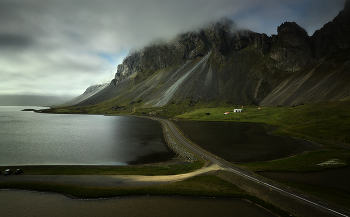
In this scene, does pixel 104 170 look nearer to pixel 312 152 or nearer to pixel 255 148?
pixel 255 148

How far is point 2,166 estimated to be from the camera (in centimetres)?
4431

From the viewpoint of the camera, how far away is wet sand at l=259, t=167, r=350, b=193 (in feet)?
109

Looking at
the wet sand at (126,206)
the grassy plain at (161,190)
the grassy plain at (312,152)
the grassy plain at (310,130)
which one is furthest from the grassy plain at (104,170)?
the grassy plain at (310,130)

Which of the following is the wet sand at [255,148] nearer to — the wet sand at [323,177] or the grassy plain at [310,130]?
the grassy plain at [310,130]

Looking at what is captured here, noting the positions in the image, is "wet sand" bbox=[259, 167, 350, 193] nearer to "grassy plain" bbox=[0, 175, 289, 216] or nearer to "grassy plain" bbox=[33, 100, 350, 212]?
"grassy plain" bbox=[33, 100, 350, 212]

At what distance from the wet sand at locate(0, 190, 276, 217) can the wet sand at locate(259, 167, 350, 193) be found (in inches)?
584

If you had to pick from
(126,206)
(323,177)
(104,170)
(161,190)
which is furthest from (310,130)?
(126,206)

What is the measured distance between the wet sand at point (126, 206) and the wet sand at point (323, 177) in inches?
584

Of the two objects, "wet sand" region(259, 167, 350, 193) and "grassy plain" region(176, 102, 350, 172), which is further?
"grassy plain" region(176, 102, 350, 172)

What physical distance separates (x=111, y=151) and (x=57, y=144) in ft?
86.0

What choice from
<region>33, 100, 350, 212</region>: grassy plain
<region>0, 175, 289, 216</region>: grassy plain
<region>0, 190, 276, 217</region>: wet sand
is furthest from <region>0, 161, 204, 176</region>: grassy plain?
<region>0, 190, 276, 217</region>: wet sand

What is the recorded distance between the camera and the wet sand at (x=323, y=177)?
33.2m

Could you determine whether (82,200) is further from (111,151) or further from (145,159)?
(111,151)

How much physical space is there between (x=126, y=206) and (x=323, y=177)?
39383 millimetres
